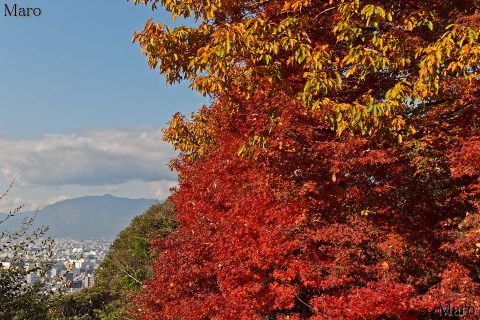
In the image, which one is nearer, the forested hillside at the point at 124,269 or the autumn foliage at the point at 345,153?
the autumn foliage at the point at 345,153

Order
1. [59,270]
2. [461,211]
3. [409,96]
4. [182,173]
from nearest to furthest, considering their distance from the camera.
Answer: [409,96] → [461,211] → [59,270] → [182,173]

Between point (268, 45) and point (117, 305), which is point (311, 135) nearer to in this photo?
point (268, 45)

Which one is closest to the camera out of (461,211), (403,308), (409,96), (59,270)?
(409,96)

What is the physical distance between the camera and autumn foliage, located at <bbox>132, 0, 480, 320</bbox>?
8375mm

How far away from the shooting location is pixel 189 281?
572 inches

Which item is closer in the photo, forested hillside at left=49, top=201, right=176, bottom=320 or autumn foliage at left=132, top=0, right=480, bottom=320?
autumn foliage at left=132, top=0, right=480, bottom=320

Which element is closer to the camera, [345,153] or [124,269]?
[345,153]

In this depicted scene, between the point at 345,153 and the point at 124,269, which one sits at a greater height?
the point at 124,269

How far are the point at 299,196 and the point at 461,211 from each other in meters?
3.36

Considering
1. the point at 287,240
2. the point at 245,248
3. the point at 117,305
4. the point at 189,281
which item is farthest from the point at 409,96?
the point at 117,305

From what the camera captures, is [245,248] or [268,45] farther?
[245,248]

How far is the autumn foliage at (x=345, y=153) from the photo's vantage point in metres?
8.38

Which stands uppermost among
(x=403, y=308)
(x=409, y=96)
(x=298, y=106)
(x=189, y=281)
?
(x=298, y=106)

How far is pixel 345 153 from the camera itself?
9.00 m
